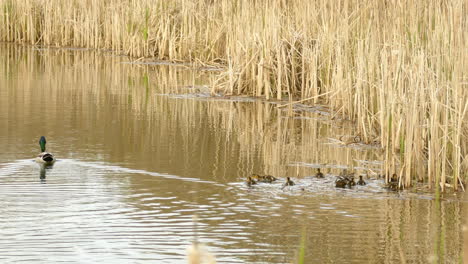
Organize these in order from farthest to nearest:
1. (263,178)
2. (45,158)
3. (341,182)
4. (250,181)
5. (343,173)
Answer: (45,158)
(343,173)
(263,178)
(250,181)
(341,182)

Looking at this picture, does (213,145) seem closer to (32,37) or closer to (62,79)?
(62,79)

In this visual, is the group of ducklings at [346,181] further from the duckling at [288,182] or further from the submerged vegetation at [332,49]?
the duckling at [288,182]

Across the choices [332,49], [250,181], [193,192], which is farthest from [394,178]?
[332,49]

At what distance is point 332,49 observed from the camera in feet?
37.4

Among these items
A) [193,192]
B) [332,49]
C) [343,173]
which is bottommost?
[193,192]

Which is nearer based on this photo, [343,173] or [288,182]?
[288,182]

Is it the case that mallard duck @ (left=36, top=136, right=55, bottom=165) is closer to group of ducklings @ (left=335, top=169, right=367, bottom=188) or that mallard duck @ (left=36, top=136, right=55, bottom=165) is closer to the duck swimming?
the duck swimming

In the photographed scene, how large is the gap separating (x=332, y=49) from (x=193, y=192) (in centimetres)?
464

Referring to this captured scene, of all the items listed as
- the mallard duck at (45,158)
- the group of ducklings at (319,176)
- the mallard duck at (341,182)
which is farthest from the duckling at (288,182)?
the mallard duck at (45,158)

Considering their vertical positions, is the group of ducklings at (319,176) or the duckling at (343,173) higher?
the duckling at (343,173)

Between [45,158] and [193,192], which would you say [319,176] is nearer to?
[193,192]

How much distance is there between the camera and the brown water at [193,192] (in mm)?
5711

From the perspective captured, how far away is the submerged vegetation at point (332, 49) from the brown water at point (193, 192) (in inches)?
15.3

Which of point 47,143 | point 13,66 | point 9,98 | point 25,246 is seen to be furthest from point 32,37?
point 25,246
